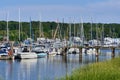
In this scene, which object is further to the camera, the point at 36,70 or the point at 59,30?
the point at 59,30

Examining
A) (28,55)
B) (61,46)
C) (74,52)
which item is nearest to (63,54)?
(61,46)

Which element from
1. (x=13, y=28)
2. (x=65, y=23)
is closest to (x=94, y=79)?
(x=65, y=23)

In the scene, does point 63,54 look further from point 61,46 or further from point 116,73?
point 116,73

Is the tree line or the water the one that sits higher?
the tree line

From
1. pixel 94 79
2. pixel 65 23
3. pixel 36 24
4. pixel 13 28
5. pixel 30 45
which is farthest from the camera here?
pixel 13 28

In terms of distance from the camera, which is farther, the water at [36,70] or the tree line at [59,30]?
the tree line at [59,30]

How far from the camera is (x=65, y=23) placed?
133375 millimetres

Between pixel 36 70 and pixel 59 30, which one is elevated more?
pixel 59 30

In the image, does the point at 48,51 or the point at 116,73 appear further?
the point at 48,51

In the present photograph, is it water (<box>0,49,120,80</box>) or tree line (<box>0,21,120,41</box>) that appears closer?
water (<box>0,49,120,80</box>)

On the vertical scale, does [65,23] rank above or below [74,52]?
above

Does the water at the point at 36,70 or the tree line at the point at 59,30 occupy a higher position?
the tree line at the point at 59,30

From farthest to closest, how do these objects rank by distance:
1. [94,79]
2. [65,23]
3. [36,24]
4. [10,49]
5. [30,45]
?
[36,24], [65,23], [30,45], [10,49], [94,79]

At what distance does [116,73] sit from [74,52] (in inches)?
4336
